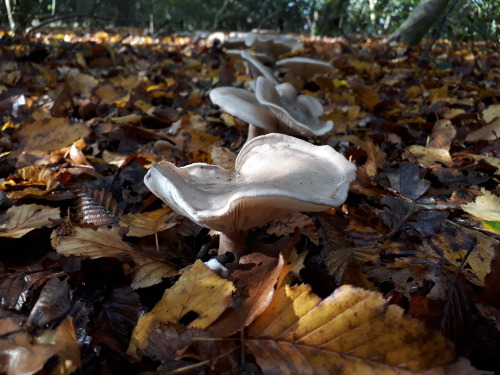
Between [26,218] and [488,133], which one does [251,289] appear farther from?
[488,133]

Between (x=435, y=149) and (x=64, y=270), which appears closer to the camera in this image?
(x=64, y=270)

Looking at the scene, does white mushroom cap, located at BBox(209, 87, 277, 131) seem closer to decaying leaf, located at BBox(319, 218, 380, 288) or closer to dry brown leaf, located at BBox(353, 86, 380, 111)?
decaying leaf, located at BBox(319, 218, 380, 288)

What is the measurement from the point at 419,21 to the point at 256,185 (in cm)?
915

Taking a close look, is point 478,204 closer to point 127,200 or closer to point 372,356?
point 372,356

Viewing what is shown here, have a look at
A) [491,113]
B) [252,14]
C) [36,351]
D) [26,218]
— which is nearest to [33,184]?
[26,218]

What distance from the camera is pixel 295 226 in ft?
5.83

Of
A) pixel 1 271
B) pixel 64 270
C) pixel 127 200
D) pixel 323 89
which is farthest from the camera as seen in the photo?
pixel 323 89

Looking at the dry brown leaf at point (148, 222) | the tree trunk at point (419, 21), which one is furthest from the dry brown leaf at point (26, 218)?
the tree trunk at point (419, 21)

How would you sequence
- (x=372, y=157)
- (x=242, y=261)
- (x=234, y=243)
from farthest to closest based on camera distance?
(x=372, y=157), (x=234, y=243), (x=242, y=261)

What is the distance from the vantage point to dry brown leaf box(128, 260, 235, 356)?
1199mm

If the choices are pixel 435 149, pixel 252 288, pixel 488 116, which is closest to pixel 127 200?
pixel 252 288

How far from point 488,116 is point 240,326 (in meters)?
3.05

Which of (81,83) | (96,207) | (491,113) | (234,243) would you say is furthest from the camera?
(81,83)

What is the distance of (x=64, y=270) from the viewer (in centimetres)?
140
